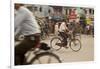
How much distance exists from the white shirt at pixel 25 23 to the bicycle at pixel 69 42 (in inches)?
7.8

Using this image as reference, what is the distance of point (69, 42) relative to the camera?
1941 millimetres

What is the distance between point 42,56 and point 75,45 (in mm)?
374

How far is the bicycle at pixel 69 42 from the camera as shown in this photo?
188 cm

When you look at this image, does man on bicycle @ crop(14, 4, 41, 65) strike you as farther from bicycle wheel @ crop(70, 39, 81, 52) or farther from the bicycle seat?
bicycle wheel @ crop(70, 39, 81, 52)

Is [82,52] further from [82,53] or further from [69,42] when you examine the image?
[69,42]

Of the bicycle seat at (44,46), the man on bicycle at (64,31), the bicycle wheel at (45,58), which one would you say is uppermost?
the man on bicycle at (64,31)

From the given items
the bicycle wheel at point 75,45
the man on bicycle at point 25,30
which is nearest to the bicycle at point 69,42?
the bicycle wheel at point 75,45

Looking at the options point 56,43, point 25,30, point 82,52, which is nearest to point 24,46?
point 25,30

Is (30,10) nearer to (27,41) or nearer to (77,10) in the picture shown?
(27,41)

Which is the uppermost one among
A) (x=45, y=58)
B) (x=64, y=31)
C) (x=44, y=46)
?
(x=64, y=31)

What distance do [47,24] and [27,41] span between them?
0.26 m

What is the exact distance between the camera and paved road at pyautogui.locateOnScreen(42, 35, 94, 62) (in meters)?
1.91

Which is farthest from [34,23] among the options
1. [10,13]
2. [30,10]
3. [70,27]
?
[70,27]

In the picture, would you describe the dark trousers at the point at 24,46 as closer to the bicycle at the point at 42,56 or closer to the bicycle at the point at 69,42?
the bicycle at the point at 42,56
